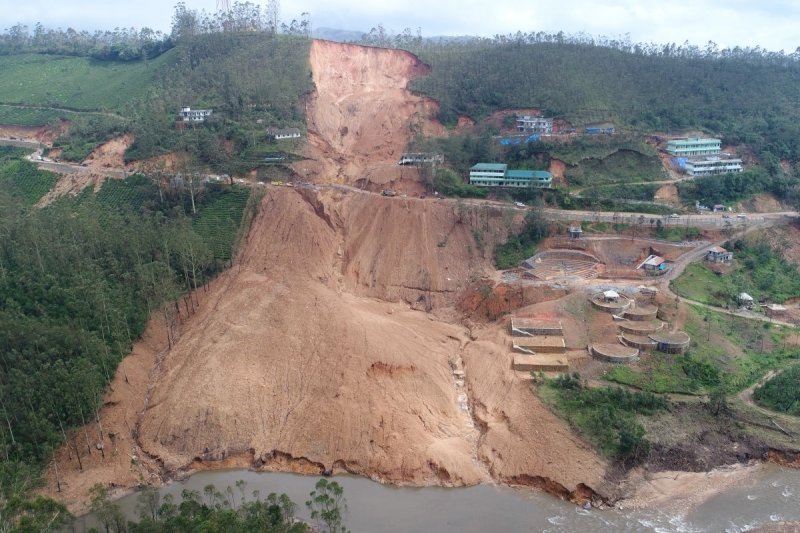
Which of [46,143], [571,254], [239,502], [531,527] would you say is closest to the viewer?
[531,527]

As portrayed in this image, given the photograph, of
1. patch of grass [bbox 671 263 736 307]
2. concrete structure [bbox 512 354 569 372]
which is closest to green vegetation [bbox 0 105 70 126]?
concrete structure [bbox 512 354 569 372]

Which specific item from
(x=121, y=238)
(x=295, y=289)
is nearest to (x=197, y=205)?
(x=121, y=238)

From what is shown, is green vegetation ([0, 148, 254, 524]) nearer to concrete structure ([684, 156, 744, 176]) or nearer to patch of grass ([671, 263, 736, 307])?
patch of grass ([671, 263, 736, 307])

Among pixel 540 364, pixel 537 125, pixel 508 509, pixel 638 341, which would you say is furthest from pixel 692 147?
pixel 508 509

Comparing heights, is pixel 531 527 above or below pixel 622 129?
below

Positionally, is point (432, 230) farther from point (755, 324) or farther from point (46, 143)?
point (46, 143)

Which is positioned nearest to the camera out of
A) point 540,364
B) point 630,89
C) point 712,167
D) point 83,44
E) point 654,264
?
point 540,364

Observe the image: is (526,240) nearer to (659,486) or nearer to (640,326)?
(640,326)
